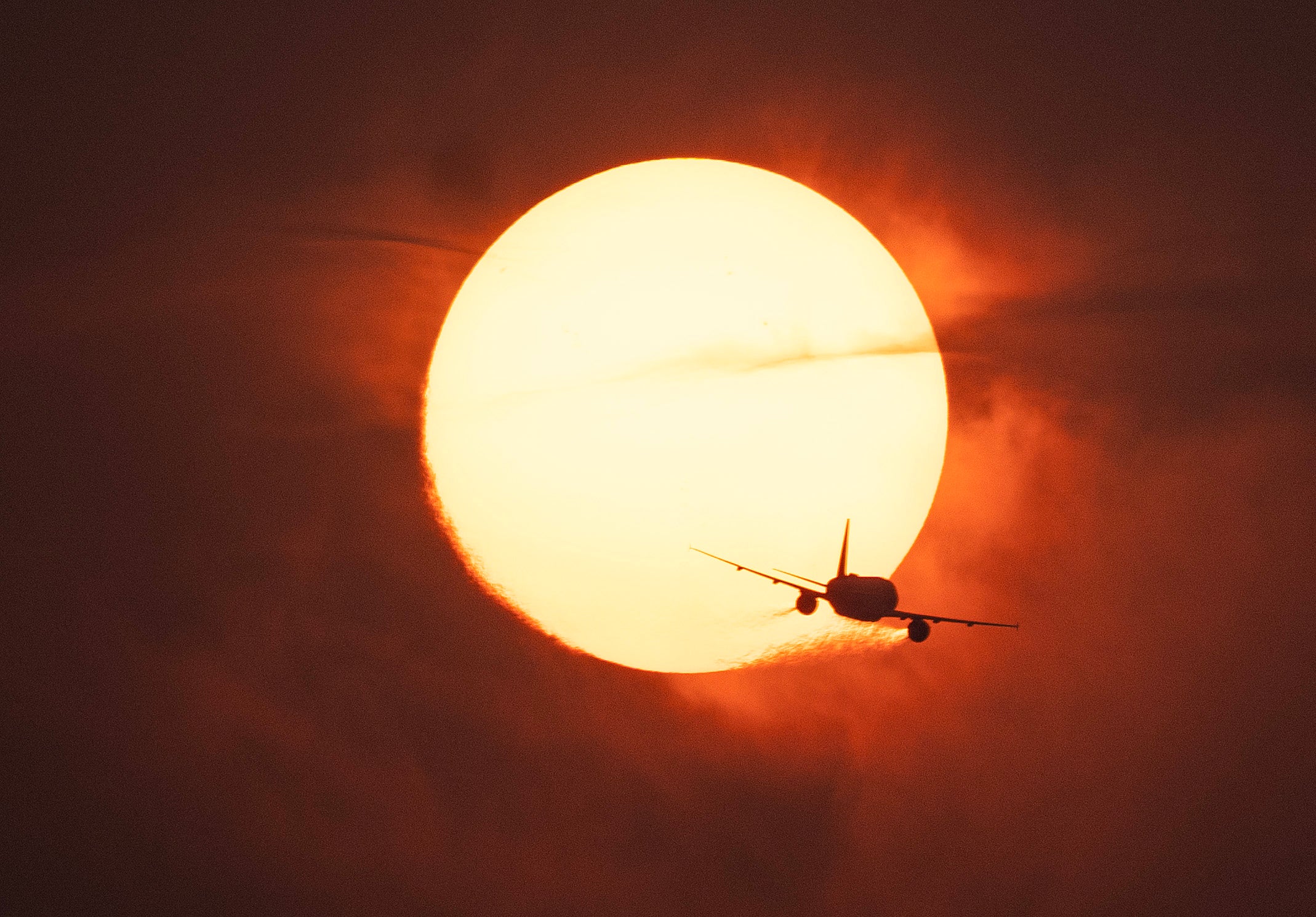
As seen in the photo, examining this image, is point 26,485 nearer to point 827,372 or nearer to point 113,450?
point 113,450

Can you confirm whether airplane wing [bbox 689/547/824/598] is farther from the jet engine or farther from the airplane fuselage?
the jet engine

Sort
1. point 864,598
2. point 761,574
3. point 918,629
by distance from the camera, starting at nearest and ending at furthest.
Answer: point 864,598 < point 918,629 < point 761,574

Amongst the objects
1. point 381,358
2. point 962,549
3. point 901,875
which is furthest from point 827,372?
point 901,875

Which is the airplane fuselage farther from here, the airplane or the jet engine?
the jet engine

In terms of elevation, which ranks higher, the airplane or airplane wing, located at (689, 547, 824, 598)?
airplane wing, located at (689, 547, 824, 598)

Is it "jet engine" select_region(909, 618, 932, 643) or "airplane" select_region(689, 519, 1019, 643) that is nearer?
"airplane" select_region(689, 519, 1019, 643)

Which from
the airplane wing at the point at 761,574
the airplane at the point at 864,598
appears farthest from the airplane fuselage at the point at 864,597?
the airplane wing at the point at 761,574

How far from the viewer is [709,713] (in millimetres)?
4773

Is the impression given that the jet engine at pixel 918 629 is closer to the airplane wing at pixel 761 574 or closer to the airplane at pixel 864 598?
the airplane at pixel 864 598

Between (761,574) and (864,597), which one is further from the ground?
(761,574)

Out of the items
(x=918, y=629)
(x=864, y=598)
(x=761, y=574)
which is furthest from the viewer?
(x=761, y=574)

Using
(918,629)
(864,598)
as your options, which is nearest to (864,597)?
(864,598)

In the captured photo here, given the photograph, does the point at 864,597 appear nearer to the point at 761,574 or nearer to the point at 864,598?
the point at 864,598

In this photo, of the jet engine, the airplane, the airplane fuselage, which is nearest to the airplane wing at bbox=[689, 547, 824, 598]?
the airplane
